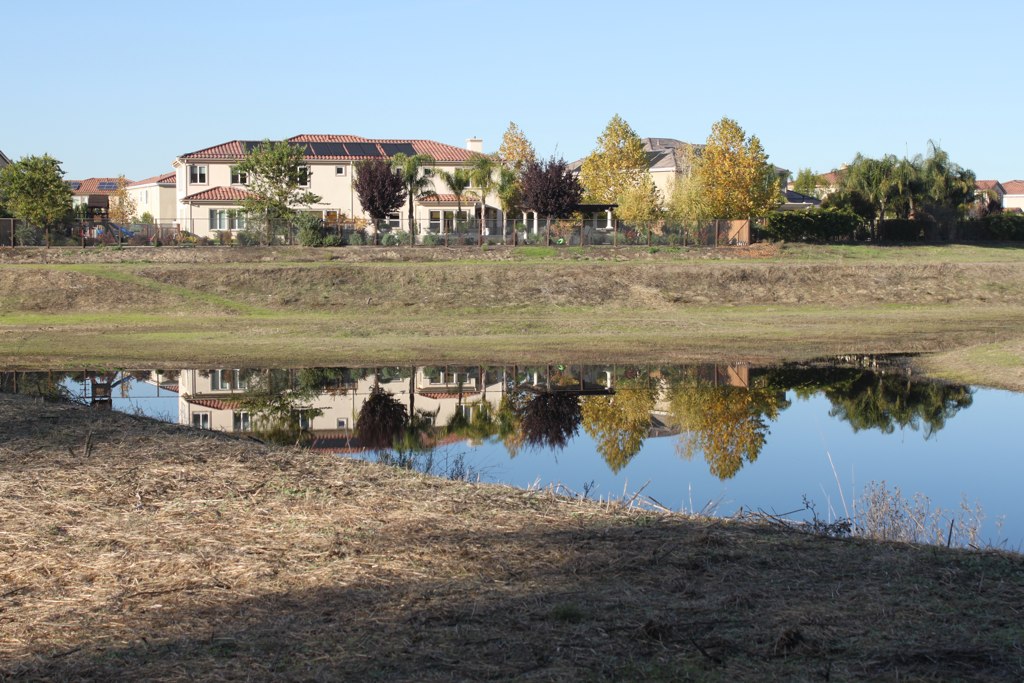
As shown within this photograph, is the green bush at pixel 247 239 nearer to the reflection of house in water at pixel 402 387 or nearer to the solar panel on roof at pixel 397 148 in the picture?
the reflection of house in water at pixel 402 387

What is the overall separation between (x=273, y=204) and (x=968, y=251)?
139ft

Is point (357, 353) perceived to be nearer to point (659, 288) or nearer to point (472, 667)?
point (659, 288)

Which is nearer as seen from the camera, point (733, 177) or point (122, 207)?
point (733, 177)

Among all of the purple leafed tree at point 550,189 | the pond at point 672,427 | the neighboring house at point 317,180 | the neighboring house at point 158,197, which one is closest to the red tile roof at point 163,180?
the neighboring house at point 158,197

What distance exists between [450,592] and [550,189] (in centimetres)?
5685

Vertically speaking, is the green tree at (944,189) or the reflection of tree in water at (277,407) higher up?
the green tree at (944,189)

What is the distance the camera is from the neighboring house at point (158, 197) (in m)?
114

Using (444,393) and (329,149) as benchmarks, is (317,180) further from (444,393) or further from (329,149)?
(444,393)

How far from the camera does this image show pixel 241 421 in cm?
1905

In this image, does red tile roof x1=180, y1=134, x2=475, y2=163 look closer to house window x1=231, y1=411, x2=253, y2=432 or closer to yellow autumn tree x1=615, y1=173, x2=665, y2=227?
yellow autumn tree x1=615, y1=173, x2=665, y2=227

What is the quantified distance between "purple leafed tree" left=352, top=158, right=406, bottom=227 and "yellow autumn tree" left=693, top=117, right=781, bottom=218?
64.5 ft

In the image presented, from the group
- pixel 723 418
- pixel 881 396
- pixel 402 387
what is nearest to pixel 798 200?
pixel 881 396

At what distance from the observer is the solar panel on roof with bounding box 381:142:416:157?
85.0m

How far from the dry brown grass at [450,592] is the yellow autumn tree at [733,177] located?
61024 millimetres
